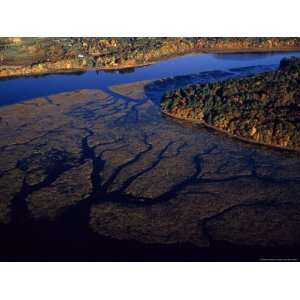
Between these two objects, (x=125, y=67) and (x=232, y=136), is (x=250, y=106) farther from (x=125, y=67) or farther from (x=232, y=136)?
(x=125, y=67)

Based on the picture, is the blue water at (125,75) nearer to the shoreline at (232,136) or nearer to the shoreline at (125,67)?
the shoreline at (125,67)

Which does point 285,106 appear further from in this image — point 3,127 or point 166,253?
point 3,127

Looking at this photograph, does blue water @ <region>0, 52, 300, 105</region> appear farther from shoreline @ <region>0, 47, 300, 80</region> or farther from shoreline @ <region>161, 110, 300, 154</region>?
shoreline @ <region>161, 110, 300, 154</region>

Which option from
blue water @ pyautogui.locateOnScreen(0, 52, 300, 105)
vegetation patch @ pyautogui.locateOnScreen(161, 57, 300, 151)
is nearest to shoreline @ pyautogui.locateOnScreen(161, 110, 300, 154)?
vegetation patch @ pyautogui.locateOnScreen(161, 57, 300, 151)

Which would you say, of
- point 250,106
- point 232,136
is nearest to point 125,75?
point 250,106

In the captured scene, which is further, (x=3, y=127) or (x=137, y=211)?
(x=3, y=127)

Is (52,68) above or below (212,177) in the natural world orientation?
above

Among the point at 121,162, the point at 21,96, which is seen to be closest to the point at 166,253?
the point at 121,162

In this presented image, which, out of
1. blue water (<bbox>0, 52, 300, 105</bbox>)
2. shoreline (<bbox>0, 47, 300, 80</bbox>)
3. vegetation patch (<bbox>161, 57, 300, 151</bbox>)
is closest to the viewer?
vegetation patch (<bbox>161, 57, 300, 151</bbox>)
